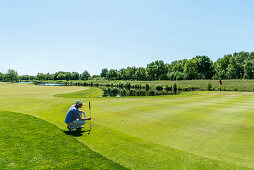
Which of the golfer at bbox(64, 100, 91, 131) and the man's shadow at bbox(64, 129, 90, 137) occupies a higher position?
the golfer at bbox(64, 100, 91, 131)

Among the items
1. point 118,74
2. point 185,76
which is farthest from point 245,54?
point 118,74

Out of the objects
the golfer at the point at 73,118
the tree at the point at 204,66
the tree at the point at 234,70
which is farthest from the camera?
the tree at the point at 204,66

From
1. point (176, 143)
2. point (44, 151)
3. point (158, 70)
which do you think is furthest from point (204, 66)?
point (44, 151)

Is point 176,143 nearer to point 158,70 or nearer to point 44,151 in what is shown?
point 44,151

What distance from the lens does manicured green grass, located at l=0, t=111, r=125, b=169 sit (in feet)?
17.3

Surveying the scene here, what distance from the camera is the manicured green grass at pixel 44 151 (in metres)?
5.27

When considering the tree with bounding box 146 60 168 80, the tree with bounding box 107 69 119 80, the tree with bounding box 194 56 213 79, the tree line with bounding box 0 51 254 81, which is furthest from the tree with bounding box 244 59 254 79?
the tree with bounding box 107 69 119 80

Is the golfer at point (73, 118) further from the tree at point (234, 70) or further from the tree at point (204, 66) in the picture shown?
the tree at point (204, 66)

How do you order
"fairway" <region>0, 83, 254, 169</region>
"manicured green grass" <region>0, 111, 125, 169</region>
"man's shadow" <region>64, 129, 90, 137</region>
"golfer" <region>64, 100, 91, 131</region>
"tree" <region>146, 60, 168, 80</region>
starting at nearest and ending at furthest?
"manicured green grass" <region>0, 111, 125, 169</region> → "fairway" <region>0, 83, 254, 169</region> → "man's shadow" <region>64, 129, 90, 137</region> → "golfer" <region>64, 100, 91, 131</region> → "tree" <region>146, 60, 168, 80</region>

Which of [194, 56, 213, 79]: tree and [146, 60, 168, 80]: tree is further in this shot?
[146, 60, 168, 80]: tree

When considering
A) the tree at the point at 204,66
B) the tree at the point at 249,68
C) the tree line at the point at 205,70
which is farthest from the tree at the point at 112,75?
the tree at the point at 249,68

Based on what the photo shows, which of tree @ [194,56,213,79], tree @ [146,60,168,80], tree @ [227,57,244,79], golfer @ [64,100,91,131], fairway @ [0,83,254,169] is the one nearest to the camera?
fairway @ [0,83,254,169]

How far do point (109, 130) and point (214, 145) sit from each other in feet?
17.1

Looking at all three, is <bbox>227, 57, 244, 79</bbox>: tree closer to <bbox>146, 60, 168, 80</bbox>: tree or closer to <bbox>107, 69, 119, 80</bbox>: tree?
<bbox>146, 60, 168, 80</bbox>: tree
